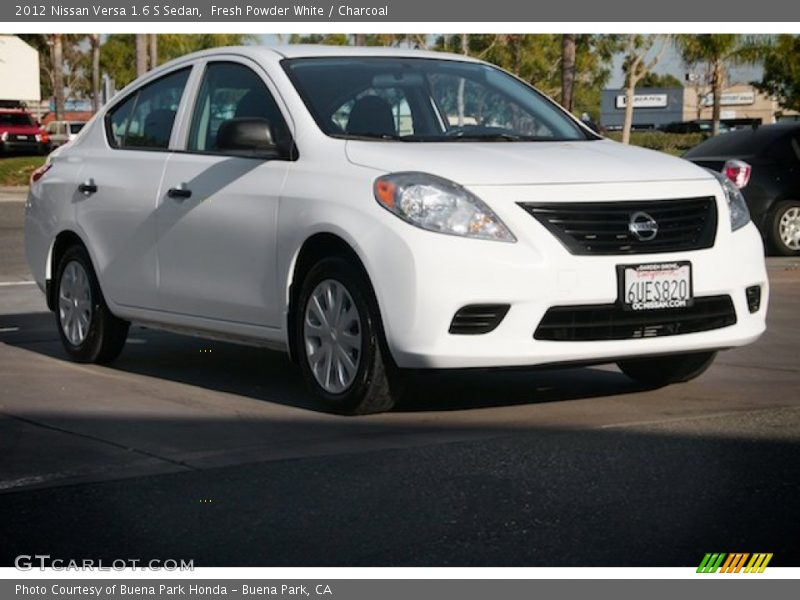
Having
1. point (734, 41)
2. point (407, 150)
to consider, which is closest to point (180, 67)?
point (407, 150)

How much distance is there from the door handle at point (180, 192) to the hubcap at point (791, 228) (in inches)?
399

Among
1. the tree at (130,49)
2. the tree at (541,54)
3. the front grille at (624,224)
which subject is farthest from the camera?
the tree at (130,49)

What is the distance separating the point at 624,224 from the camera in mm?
7465

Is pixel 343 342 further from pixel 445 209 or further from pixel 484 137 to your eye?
pixel 484 137

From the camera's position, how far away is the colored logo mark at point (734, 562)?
4.77m

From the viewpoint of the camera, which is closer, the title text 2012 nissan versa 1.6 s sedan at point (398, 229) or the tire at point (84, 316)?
the title text 2012 nissan versa 1.6 s sedan at point (398, 229)

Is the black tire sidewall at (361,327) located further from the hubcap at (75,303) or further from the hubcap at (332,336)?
the hubcap at (75,303)

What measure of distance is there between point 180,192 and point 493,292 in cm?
211

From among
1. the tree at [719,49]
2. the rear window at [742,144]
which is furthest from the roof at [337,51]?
the tree at [719,49]

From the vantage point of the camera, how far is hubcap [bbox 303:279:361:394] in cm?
754

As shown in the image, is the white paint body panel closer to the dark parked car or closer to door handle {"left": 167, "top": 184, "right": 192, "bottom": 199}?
door handle {"left": 167, "top": 184, "right": 192, "bottom": 199}

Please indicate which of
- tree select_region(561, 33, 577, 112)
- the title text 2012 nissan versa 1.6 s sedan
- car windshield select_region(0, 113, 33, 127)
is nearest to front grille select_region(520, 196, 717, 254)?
the title text 2012 nissan versa 1.6 s sedan

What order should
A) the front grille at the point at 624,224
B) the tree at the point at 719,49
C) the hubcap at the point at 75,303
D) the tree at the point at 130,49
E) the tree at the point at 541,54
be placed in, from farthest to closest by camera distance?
the tree at the point at 130,49 < the tree at the point at 541,54 < the tree at the point at 719,49 < the hubcap at the point at 75,303 < the front grille at the point at 624,224
